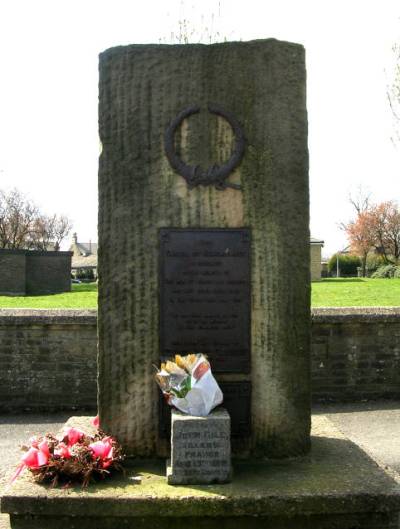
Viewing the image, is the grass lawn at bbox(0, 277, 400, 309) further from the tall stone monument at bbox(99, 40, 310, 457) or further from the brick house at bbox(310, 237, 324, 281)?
the brick house at bbox(310, 237, 324, 281)

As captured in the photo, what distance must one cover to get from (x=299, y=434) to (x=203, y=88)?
2530 mm

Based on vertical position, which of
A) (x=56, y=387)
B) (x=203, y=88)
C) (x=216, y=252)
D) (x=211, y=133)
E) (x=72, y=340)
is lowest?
→ (x=56, y=387)

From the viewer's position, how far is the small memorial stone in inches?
145

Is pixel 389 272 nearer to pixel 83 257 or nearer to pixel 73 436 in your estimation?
pixel 73 436

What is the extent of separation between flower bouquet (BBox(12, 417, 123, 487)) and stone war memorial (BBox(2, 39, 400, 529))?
10.8 inches

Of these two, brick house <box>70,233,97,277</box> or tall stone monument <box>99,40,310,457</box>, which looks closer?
tall stone monument <box>99,40,310,457</box>

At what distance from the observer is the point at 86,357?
26.4ft

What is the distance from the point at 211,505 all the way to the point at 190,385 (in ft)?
2.35

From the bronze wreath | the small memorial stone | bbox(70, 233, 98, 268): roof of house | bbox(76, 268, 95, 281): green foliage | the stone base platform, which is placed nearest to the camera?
the stone base platform

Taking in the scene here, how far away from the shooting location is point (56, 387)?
26.5 feet

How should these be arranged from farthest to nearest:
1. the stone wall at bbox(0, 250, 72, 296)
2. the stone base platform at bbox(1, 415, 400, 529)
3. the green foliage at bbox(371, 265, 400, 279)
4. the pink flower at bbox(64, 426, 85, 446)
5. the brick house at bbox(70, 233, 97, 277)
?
the brick house at bbox(70, 233, 97, 277) < the green foliage at bbox(371, 265, 400, 279) < the stone wall at bbox(0, 250, 72, 296) < the pink flower at bbox(64, 426, 85, 446) < the stone base platform at bbox(1, 415, 400, 529)

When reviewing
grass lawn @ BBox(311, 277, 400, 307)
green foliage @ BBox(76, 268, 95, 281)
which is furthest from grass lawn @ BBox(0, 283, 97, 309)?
green foliage @ BBox(76, 268, 95, 281)

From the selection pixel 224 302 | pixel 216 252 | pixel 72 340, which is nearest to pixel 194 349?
pixel 224 302

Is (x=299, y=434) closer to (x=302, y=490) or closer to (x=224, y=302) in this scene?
(x=302, y=490)
